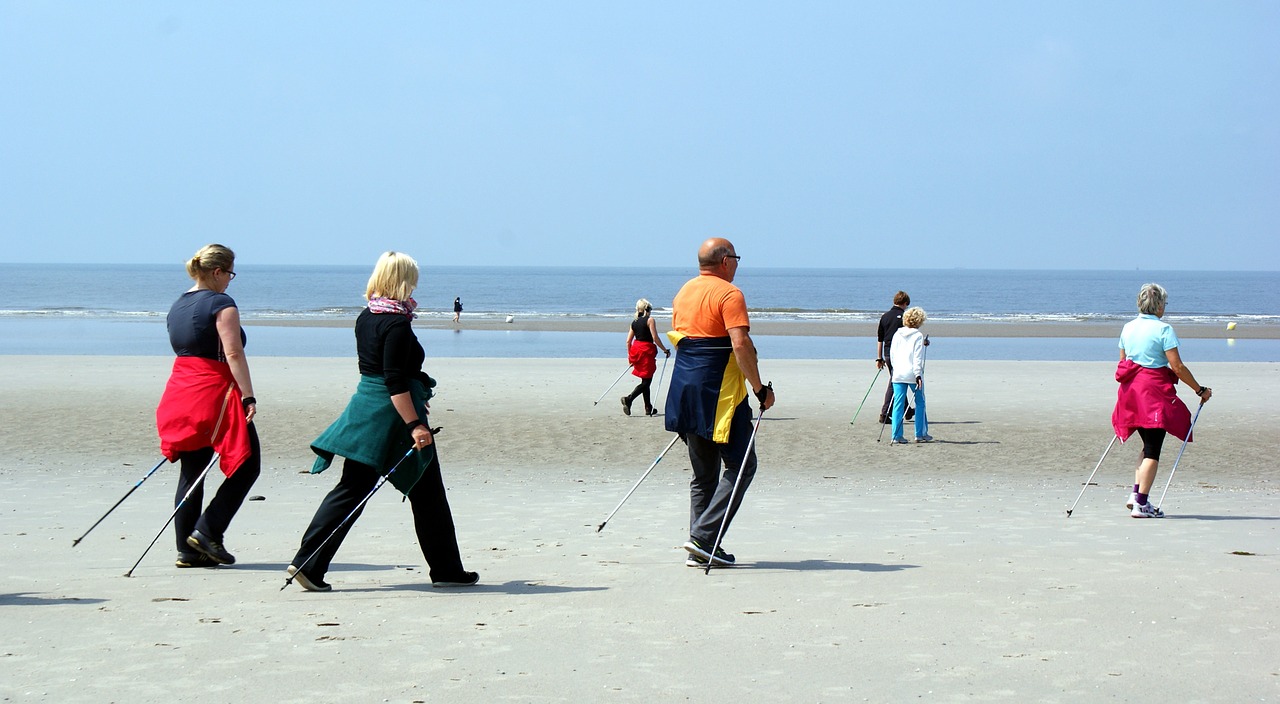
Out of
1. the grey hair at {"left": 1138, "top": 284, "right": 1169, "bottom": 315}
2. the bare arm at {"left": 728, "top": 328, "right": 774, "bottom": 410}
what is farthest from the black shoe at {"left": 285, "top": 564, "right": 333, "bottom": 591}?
the grey hair at {"left": 1138, "top": 284, "right": 1169, "bottom": 315}

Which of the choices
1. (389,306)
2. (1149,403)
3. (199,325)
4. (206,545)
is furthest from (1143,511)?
(199,325)

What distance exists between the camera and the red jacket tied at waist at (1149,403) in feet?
25.1

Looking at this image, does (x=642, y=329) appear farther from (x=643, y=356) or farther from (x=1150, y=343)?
(x=1150, y=343)

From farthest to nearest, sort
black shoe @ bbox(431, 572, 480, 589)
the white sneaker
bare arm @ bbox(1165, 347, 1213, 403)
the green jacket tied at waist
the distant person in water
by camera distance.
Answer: the distant person in water → the white sneaker → bare arm @ bbox(1165, 347, 1213, 403) → black shoe @ bbox(431, 572, 480, 589) → the green jacket tied at waist

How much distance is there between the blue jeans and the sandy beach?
0.26 m

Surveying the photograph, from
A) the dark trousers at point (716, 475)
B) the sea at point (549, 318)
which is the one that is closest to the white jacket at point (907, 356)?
the dark trousers at point (716, 475)

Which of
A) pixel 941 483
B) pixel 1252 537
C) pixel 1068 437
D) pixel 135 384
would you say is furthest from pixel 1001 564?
pixel 135 384

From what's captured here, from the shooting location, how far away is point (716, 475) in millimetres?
6113

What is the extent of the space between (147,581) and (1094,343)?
105ft

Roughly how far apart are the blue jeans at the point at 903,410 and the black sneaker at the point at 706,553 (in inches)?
228

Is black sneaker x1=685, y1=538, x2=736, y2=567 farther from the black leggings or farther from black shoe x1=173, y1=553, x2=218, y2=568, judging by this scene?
the black leggings

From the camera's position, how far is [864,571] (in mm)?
5945

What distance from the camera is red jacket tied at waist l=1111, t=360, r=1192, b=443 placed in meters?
7.66

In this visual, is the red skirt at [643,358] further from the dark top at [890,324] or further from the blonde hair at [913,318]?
the blonde hair at [913,318]
